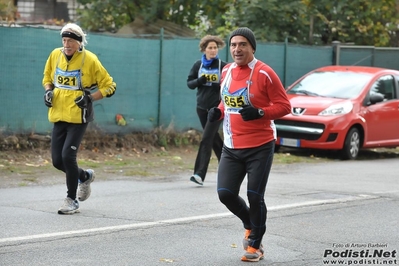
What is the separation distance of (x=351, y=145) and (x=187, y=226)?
869 cm

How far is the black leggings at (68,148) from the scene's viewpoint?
935 centimetres

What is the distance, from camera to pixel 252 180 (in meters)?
7.32

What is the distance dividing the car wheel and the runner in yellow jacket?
8162 millimetres

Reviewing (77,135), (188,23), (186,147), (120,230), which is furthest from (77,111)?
(188,23)

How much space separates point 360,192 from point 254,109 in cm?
512

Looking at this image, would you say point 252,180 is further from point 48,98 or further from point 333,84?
point 333,84

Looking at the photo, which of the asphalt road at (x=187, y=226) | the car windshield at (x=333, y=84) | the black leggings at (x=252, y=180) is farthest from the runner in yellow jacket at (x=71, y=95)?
the car windshield at (x=333, y=84)

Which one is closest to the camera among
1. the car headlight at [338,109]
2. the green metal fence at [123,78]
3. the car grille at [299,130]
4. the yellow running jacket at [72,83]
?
the yellow running jacket at [72,83]

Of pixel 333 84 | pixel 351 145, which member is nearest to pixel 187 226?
pixel 351 145

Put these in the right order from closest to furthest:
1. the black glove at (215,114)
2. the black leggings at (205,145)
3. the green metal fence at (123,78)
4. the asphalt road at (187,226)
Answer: the asphalt road at (187,226) < the black glove at (215,114) < the black leggings at (205,145) < the green metal fence at (123,78)

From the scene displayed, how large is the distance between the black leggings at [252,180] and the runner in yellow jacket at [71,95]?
235cm

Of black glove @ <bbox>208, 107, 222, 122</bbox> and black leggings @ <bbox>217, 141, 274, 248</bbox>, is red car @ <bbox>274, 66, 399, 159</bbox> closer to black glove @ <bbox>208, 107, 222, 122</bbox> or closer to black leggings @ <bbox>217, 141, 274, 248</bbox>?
black glove @ <bbox>208, 107, 222, 122</bbox>

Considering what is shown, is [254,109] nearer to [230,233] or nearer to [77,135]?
[230,233]

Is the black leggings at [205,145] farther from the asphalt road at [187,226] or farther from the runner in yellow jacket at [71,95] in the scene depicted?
the runner in yellow jacket at [71,95]
